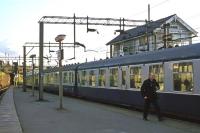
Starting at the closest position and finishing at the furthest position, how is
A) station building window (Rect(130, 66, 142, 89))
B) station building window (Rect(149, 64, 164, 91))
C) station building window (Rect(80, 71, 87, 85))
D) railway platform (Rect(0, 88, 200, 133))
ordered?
railway platform (Rect(0, 88, 200, 133)) → station building window (Rect(149, 64, 164, 91)) → station building window (Rect(130, 66, 142, 89)) → station building window (Rect(80, 71, 87, 85))

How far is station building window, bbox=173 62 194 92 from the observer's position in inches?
679

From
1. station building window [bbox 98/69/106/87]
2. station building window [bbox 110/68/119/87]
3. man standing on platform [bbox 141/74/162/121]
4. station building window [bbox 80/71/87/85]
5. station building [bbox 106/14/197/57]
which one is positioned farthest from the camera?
station building [bbox 106/14/197/57]

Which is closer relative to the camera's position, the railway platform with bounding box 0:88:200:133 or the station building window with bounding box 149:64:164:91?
the railway platform with bounding box 0:88:200:133

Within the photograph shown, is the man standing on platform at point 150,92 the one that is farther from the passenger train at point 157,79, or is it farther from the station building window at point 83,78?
the station building window at point 83,78

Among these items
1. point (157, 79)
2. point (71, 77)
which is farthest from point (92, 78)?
point (157, 79)

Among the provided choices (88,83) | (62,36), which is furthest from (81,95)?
(62,36)

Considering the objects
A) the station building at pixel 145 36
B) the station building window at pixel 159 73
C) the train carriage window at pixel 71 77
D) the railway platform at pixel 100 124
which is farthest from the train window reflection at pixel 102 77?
the station building at pixel 145 36

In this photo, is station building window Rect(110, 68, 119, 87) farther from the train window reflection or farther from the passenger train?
the train window reflection

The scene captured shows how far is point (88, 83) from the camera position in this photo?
110 feet

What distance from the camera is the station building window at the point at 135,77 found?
22.4 m

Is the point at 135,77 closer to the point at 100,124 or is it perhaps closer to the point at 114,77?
the point at 114,77

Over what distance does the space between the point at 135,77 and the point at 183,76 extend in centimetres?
538

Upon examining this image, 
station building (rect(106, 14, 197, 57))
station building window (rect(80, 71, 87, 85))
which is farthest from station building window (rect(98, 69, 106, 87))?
station building (rect(106, 14, 197, 57))

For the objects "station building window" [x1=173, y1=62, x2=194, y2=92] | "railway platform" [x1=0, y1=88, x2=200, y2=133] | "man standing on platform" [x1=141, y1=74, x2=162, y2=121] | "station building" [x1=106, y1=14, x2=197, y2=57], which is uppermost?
"station building" [x1=106, y1=14, x2=197, y2=57]
